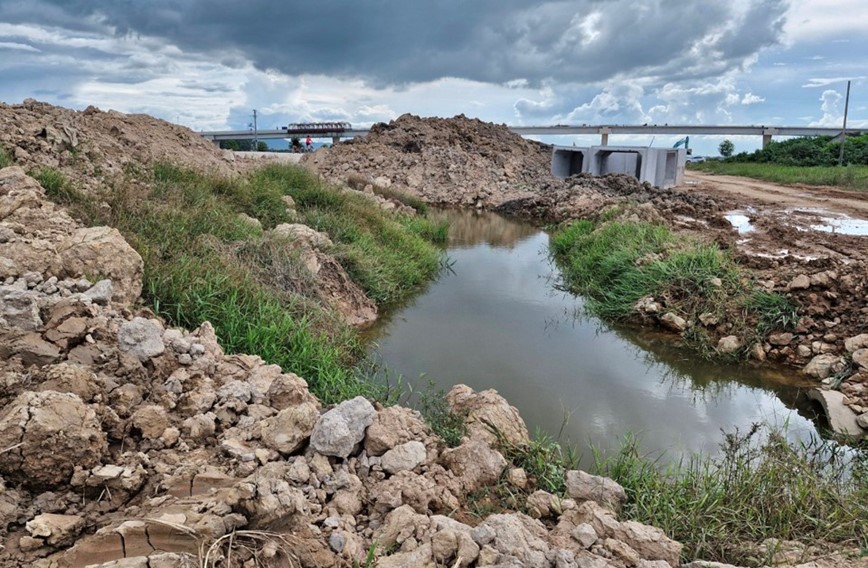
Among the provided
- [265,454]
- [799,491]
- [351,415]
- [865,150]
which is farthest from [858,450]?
[865,150]

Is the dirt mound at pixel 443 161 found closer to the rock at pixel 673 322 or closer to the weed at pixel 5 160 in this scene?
the rock at pixel 673 322

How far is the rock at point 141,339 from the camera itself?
329 centimetres

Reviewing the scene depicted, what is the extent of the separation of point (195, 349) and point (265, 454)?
1091 mm

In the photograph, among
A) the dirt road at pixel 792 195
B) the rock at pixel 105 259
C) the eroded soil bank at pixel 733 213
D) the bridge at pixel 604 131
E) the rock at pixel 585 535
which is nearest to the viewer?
the rock at pixel 585 535

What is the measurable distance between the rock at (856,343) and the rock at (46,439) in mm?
6420

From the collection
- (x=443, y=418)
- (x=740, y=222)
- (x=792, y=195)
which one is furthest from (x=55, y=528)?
(x=792, y=195)

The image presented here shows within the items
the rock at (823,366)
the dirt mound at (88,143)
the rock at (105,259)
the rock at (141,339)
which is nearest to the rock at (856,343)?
the rock at (823,366)

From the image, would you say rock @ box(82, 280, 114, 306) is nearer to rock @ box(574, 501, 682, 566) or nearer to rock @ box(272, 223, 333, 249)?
rock @ box(574, 501, 682, 566)

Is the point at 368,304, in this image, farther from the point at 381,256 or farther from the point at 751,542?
the point at 751,542

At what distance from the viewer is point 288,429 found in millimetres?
2988

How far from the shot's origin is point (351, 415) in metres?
3.20

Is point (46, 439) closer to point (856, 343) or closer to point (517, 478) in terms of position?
point (517, 478)

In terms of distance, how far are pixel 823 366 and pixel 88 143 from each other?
9794mm

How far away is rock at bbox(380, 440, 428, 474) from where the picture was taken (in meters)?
3.11
